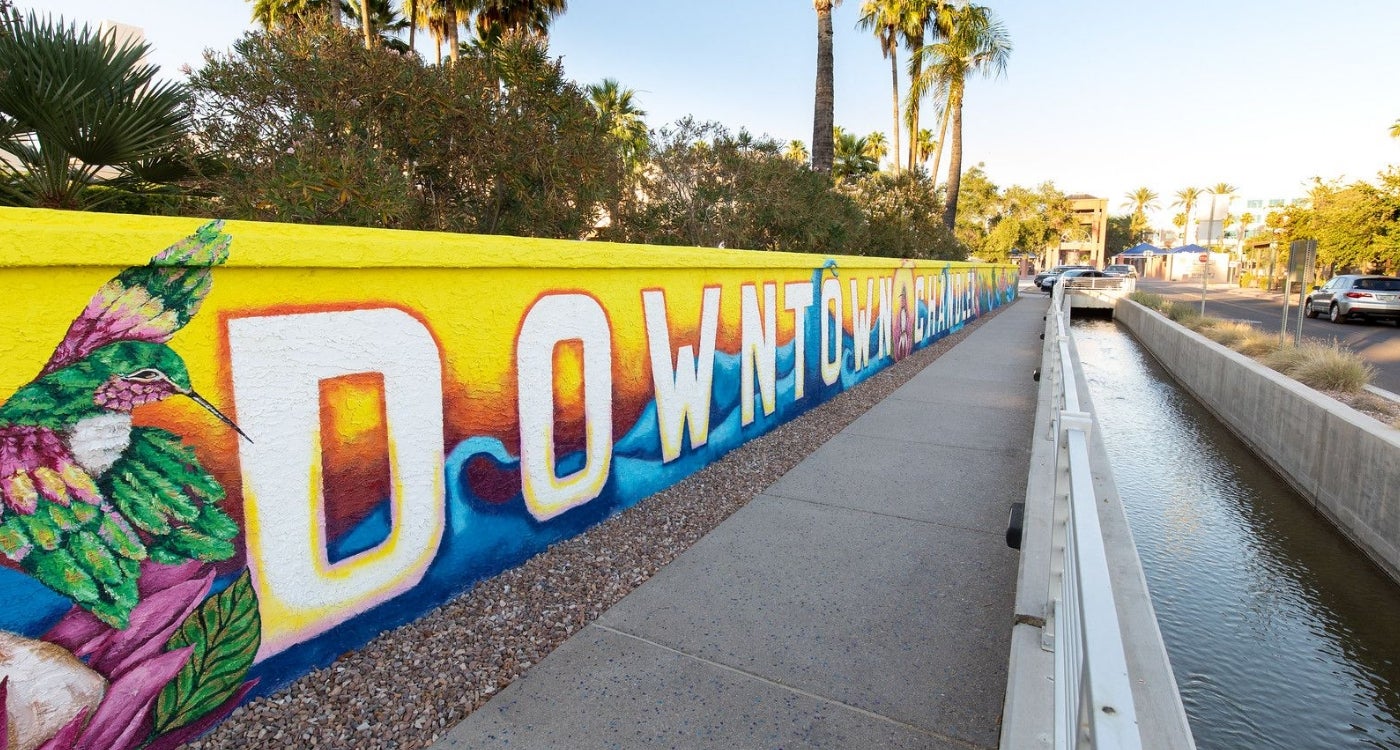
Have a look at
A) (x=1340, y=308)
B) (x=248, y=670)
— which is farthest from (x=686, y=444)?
(x=1340, y=308)

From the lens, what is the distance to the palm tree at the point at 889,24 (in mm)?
30156

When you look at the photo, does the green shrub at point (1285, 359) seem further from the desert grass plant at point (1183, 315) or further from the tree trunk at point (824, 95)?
the tree trunk at point (824, 95)

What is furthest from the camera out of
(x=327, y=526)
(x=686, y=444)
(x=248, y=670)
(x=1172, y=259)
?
(x=1172, y=259)

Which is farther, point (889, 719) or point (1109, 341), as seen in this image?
point (1109, 341)

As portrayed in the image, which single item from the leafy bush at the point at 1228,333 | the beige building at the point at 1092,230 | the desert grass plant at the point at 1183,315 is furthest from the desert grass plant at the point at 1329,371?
the beige building at the point at 1092,230

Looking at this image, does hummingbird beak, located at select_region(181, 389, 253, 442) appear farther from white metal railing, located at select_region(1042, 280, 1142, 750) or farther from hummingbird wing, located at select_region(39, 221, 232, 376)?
white metal railing, located at select_region(1042, 280, 1142, 750)

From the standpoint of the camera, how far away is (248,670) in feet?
8.32

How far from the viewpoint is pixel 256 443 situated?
8.27 ft

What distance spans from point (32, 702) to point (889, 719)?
2.68 m

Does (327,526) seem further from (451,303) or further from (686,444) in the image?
(686,444)

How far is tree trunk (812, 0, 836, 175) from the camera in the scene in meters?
13.9

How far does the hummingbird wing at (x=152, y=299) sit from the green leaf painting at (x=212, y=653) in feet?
2.93

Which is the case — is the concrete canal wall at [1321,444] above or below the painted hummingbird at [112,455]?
below

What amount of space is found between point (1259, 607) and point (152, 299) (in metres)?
5.57
